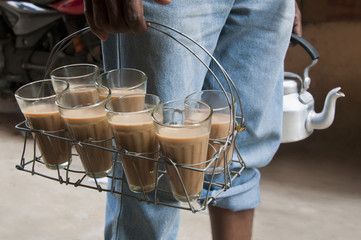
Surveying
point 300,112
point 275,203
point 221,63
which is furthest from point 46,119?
point 275,203

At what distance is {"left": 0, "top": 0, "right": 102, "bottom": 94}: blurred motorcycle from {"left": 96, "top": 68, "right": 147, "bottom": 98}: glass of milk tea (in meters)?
1.69

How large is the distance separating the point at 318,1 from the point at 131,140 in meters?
1.98

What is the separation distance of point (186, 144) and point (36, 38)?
90.2 inches

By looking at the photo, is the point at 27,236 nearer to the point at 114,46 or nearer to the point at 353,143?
the point at 114,46

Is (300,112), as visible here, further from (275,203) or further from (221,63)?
(221,63)

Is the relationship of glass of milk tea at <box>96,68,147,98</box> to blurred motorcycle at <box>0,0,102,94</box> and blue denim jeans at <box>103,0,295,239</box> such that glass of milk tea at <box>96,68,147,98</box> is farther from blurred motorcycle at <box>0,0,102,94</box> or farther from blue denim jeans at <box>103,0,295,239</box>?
blurred motorcycle at <box>0,0,102,94</box>

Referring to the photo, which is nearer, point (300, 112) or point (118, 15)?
point (118, 15)

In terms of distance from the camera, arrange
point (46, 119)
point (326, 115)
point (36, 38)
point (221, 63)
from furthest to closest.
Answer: point (36, 38), point (326, 115), point (221, 63), point (46, 119)

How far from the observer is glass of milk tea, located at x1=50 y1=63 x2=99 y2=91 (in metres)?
0.86

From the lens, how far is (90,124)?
746 mm

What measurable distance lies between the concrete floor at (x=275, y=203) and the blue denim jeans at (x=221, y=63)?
0.63m

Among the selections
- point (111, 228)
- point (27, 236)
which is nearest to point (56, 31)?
point (27, 236)

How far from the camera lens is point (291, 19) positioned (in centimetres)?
102

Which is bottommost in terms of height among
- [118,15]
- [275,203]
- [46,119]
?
[275,203]
